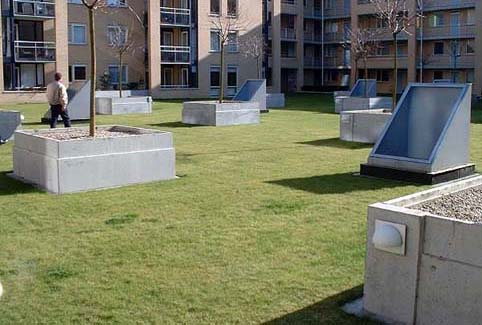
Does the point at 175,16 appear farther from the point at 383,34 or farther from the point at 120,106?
the point at 120,106

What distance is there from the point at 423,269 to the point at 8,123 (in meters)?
14.2

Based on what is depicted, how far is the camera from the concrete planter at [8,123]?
17.0 metres

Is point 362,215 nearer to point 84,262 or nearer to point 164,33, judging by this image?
point 84,262

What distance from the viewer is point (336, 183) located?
36.8 feet

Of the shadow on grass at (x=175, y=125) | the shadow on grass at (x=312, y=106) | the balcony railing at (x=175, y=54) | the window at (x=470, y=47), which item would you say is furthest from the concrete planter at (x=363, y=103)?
the window at (x=470, y=47)

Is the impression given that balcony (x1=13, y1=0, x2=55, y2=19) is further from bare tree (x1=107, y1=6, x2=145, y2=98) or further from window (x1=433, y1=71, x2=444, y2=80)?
window (x1=433, y1=71, x2=444, y2=80)

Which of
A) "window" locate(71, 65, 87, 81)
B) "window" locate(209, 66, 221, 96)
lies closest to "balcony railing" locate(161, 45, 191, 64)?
"window" locate(209, 66, 221, 96)

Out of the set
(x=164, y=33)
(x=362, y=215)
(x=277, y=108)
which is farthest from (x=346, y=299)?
(x=164, y=33)

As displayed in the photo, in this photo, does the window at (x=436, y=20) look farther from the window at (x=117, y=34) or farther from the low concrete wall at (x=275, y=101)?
the low concrete wall at (x=275, y=101)

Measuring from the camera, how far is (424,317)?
4910mm

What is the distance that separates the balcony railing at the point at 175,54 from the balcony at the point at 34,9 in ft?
31.7

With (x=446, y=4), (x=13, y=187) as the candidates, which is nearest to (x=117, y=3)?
(x=446, y=4)

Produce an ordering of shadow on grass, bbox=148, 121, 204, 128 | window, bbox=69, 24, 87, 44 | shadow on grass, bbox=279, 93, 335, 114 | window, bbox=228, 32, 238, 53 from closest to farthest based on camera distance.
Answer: shadow on grass, bbox=148, 121, 204, 128 < shadow on grass, bbox=279, 93, 335, 114 < window, bbox=69, 24, 87, 44 < window, bbox=228, 32, 238, 53

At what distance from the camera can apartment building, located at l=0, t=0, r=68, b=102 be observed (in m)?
43.3
